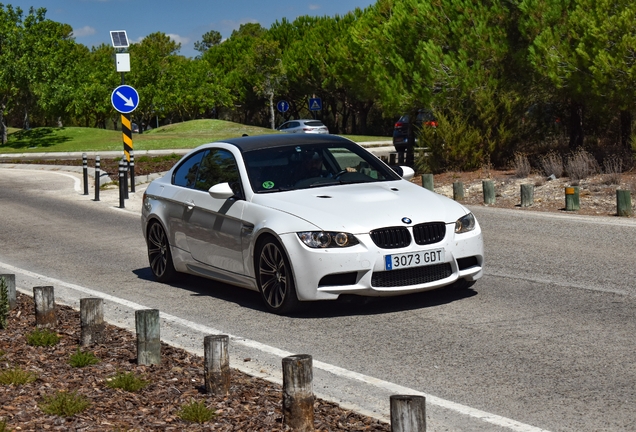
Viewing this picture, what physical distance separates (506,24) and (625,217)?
421 inches

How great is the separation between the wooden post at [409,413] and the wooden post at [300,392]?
0.84m

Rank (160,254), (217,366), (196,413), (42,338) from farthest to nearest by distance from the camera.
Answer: (160,254)
(42,338)
(217,366)
(196,413)

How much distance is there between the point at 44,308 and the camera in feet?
26.6

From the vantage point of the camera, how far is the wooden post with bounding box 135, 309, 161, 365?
681 cm

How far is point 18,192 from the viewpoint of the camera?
84.7 feet

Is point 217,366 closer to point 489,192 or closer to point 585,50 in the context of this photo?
point 489,192

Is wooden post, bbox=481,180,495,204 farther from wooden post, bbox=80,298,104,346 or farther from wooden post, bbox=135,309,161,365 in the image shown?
wooden post, bbox=135,309,161,365

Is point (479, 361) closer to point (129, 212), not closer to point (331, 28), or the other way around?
point (129, 212)

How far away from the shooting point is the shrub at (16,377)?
631 cm

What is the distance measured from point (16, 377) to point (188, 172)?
4585 mm

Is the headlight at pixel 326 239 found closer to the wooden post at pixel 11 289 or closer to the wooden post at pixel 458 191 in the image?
the wooden post at pixel 11 289

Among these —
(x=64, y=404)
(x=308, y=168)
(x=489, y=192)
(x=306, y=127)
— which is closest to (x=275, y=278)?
(x=308, y=168)

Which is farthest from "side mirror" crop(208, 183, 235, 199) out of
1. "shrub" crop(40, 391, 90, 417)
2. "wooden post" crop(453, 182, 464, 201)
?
"wooden post" crop(453, 182, 464, 201)

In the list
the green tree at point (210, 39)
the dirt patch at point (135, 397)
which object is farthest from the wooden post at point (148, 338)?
the green tree at point (210, 39)
